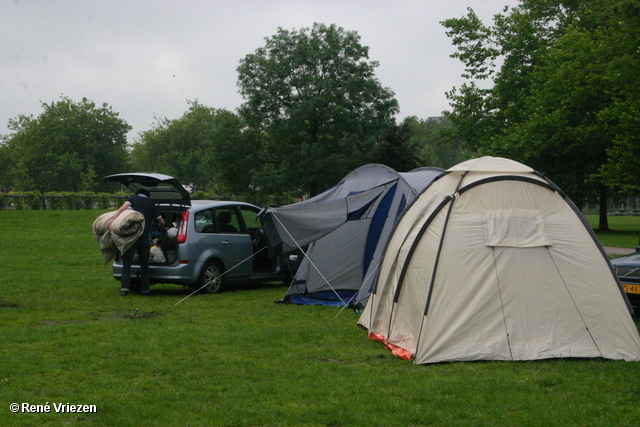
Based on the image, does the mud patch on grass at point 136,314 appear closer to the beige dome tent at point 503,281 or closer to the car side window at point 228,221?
the car side window at point 228,221

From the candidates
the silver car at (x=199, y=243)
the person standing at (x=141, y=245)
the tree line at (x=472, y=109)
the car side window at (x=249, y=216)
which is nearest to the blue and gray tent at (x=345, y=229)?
the silver car at (x=199, y=243)

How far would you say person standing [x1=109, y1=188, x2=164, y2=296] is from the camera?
462 inches

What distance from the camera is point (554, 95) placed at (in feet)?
92.6

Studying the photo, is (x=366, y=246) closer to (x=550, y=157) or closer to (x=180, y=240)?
(x=180, y=240)

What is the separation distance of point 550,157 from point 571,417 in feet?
97.8

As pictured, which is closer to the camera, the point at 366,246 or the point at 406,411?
the point at 406,411

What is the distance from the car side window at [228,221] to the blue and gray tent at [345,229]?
1706mm

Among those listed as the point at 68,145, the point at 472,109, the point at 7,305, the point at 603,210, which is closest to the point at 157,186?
the point at 7,305

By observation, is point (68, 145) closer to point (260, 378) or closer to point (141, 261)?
point (141, 261)

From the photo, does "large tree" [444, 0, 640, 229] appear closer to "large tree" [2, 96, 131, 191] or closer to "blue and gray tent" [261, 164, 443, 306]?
"blue and gray tent" [261, 164, 443, 306]

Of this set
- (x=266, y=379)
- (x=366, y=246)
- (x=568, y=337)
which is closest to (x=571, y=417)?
(x=568, y=337)

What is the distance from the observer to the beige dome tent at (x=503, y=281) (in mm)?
7004

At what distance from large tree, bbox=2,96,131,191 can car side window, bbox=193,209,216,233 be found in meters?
52.9

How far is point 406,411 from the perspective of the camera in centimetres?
520
